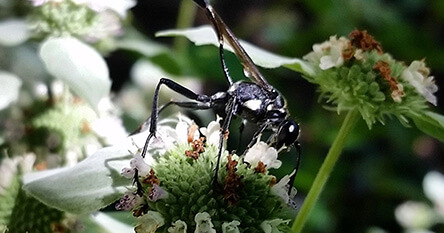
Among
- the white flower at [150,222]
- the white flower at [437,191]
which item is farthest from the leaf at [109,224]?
the white flower at [437,191]

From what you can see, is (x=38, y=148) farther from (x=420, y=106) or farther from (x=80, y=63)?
(x=420, y=106)

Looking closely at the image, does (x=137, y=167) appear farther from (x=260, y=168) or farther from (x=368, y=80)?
(x=368, y=80)

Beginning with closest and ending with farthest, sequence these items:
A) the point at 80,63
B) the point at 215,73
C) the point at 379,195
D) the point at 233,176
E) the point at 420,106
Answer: the point at 233,176 → the point at 420,106 → the point at 80,63 → the point at 215,73 → the point at 379,195

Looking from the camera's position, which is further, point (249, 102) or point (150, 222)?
point (249, 102)

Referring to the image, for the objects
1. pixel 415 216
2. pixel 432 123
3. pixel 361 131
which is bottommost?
pixel 415 216

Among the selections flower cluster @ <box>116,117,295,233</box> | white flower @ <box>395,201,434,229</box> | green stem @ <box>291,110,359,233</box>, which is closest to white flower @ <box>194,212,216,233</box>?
flower cluster @ <box>116,117,295,233</box>

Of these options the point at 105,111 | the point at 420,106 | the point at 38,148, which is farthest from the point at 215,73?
the point at 420,106

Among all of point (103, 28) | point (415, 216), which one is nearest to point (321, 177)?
point (103, 28)
